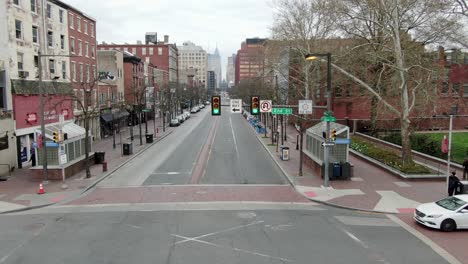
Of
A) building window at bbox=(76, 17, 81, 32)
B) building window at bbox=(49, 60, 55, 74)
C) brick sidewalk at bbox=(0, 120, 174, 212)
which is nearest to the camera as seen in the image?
brick sidewalk at bbox=(0, 120, 174, 212)

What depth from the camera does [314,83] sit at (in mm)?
50188

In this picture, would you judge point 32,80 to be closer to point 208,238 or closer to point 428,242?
point 208,238

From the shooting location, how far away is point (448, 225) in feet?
Result: 52.5

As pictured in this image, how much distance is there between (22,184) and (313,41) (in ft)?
112

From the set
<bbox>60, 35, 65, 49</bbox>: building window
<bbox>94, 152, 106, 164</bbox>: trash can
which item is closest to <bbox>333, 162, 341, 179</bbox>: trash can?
<bbox>94, 152, 106, 164</bbox>: trash can

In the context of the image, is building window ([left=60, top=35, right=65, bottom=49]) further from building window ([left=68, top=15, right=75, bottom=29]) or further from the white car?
the white car

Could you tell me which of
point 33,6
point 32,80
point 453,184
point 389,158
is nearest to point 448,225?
point 453,184

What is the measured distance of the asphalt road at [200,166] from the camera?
2737 cm

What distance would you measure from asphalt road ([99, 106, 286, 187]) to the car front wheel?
1187 centimetres

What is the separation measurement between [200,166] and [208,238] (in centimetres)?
1818

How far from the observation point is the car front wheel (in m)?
16.0

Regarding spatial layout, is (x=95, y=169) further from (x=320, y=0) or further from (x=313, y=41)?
(x=313, y=41)

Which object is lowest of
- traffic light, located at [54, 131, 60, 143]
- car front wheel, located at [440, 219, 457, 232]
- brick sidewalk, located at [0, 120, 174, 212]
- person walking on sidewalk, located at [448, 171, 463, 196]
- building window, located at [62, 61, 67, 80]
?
brick sidewalk, located at [0, 120, 174, 212]

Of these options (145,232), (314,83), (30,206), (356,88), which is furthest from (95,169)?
(356,88)
